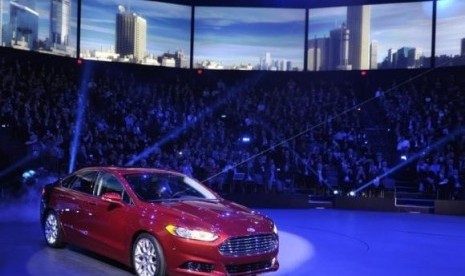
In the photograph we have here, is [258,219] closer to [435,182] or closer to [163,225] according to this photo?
[163,225]

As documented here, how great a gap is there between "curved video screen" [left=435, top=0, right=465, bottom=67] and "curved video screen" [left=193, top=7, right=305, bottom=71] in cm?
649

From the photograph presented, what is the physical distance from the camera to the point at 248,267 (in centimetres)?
679

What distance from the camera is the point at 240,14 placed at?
27.8m

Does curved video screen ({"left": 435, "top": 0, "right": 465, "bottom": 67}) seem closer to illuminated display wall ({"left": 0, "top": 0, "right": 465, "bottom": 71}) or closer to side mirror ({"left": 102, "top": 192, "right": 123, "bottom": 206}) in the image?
illuminated display wall ({"left": 0, "top": 0, "right": 465, "bottom": 71})

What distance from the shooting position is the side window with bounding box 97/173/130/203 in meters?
7.61

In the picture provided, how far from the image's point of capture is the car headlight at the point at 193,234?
21.3 feet

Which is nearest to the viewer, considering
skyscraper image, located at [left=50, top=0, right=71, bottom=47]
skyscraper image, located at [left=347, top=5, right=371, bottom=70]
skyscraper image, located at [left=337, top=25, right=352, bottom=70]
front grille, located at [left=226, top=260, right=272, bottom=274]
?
front grille, located at [left=226, top=260, right=272, bottom=274]

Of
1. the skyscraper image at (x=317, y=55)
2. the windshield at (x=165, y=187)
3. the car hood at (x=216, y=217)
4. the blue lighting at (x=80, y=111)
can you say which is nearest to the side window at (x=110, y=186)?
the windshield at (x=165, y=187)

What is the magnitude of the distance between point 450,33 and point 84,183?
68.6 ft

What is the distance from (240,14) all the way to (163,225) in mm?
22386

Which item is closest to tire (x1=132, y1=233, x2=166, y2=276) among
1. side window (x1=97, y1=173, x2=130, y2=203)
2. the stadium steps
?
side window (x1=97, y1=173, x2=130, y2=203)

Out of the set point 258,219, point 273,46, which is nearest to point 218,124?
point 273,46

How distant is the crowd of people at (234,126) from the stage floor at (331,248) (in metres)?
4.06

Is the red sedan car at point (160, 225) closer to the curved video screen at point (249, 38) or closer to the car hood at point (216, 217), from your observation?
the car hood at point (216, 217)
